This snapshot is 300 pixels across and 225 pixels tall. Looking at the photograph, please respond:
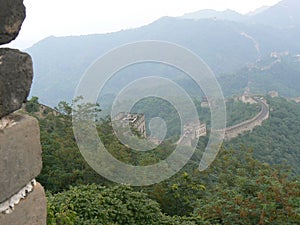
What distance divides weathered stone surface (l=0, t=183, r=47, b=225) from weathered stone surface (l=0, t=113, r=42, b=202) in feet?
0.27

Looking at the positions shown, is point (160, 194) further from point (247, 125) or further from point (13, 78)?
point (247, 125)

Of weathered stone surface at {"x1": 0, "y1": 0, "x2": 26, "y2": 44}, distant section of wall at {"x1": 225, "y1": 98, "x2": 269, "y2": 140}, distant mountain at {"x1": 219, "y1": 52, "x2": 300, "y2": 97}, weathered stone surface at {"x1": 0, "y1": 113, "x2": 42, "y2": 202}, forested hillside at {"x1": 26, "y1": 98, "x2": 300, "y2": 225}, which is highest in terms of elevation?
weathered stone surface at {"x1": 0, "y1": 0, "x2": 26, "y2": 44}

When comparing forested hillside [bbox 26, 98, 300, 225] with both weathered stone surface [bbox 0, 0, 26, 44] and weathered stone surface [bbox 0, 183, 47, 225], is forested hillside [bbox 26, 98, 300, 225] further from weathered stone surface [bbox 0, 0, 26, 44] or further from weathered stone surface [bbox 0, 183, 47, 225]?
weathered stone surface [bbox 0, 0, 26, 44]

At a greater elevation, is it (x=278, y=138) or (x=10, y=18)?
(x=10, y=18)

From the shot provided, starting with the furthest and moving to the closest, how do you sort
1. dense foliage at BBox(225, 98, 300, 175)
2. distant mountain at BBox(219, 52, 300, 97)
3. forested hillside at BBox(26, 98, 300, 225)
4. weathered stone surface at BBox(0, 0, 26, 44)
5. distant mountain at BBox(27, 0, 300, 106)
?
1. distant mountain at BBox(27, 0, 300, 106)
2. distant mountain at BBox(219, 52, 300, 97)
3. dense foliage at BBox(225, 98, 300, 175)
4. forested hillside at BBox(26, 98, 300, 225)
5. weathered stone surface at BBox(0, 0, 26, 44)

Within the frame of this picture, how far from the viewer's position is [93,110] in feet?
38.6

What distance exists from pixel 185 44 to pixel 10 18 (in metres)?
99.1

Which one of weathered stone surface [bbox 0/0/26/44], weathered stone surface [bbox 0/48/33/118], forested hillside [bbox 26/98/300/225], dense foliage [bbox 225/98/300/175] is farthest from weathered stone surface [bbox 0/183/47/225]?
dense foliage [bbox 225/98/300/175]

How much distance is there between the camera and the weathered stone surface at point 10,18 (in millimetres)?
1574

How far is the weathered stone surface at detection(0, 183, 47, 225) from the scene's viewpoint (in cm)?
162

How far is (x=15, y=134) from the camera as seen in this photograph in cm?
163

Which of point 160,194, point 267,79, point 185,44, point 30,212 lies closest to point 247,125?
point 160,194

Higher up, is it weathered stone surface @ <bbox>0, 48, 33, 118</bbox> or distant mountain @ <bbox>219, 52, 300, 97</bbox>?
weathered stone surface @ <bbox>0, 48, 33, 118</bbox>

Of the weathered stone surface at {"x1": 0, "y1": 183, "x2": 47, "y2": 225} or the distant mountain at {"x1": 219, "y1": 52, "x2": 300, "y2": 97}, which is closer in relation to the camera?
the weathered stone surface at {"x1": 0, "y1": 183, "x2": 47, "y2": 225}
